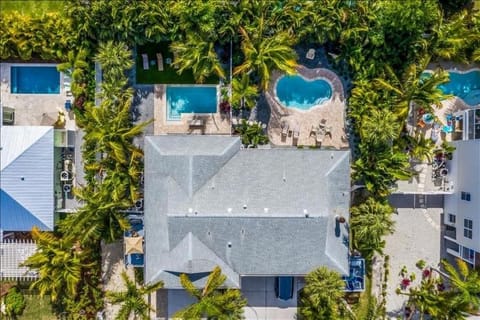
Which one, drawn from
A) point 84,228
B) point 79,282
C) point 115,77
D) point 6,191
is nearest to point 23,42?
point 115,77

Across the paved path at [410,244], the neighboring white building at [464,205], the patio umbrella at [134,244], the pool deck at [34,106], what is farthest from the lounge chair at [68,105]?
the neighboring white building at [464,205]

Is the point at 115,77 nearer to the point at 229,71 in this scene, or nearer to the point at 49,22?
the point at 49,22

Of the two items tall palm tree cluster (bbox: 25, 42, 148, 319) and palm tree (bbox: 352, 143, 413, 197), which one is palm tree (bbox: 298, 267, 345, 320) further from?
tall palm tree cluster (bbox: 25, 42, 148, 319)

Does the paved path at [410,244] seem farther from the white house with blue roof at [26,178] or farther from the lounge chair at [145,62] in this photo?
the white house with blue roof at [26,178]

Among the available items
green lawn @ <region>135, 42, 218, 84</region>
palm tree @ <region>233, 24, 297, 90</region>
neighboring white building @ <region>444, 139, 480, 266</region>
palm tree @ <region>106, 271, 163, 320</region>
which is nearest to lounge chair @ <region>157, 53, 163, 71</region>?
green lawn @ <region>135, 42, 218, 84</region>

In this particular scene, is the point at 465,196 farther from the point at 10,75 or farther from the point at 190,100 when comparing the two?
the point at 10,75
